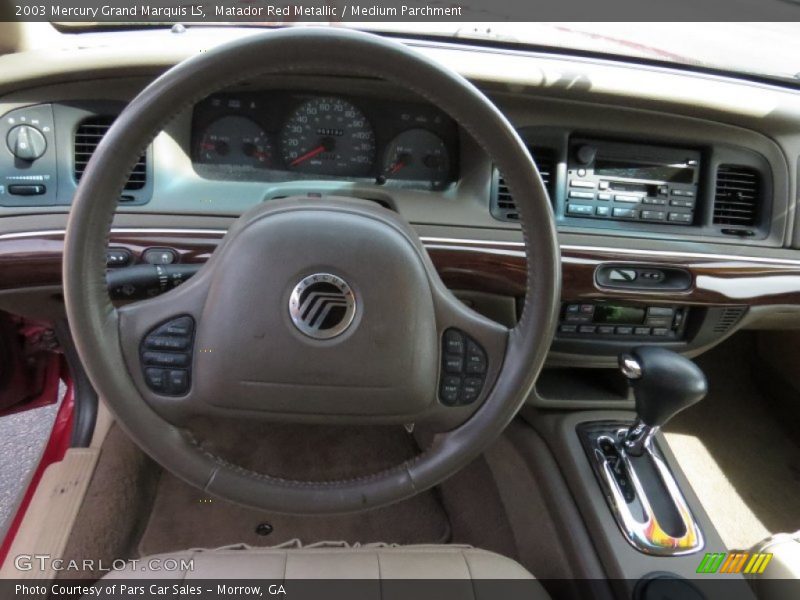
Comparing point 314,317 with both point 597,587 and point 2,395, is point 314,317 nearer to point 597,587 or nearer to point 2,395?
point 597,587

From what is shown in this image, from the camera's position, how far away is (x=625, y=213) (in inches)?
57.9

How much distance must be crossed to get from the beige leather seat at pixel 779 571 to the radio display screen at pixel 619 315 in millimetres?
500

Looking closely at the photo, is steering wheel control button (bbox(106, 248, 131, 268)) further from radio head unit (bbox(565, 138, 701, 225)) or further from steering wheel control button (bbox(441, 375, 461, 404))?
radio head unit (bbox(565, 138, 701, 225))

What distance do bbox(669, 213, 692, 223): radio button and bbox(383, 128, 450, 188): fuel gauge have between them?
1.64 feet

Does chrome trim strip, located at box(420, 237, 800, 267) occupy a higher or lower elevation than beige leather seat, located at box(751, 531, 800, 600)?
higher

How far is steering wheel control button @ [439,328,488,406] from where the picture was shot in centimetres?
101

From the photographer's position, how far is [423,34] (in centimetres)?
148

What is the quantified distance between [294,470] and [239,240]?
3.52 ft

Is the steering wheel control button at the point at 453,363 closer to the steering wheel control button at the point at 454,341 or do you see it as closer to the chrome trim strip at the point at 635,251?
the steering wheel control button at the point at 454,341

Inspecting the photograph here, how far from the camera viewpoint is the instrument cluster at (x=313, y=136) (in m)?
1.38

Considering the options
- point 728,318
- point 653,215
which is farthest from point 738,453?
point 653,215

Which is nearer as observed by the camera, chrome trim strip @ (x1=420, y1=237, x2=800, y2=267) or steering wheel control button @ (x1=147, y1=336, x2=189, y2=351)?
steering wheel control button @ (x1=147, y1=336, x2=189, y2=351)
